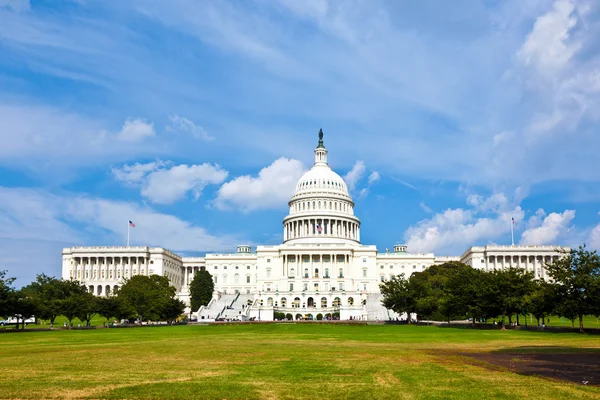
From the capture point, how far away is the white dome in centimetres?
18850

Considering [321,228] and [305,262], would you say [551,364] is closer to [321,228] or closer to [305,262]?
[305,262]

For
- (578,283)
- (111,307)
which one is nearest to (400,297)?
(578,283)

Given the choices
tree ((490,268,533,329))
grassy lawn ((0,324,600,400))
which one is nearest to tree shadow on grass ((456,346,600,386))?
grassy lawn ((0,324,600,400))

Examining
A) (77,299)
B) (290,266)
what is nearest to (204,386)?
(77,299)

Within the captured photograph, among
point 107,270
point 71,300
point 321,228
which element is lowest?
point 71,300

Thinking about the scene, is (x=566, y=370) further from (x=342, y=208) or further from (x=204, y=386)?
(x=342, y=208)

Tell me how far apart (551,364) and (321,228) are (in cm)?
15079

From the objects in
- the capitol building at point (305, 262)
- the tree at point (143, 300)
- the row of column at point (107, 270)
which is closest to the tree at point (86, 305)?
the tree at point (143, 300)

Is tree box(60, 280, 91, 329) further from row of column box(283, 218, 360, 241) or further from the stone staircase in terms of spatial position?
row of column box(283, 218, 360, 241)

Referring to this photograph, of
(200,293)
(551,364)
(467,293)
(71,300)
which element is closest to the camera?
(551,364)

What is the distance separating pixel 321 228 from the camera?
180 m

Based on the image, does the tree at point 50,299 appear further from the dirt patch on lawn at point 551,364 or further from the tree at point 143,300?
the dirt patch on lawn at point 551,364

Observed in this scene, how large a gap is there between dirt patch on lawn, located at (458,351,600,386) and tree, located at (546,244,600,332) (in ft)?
106

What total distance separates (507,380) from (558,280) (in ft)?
164
